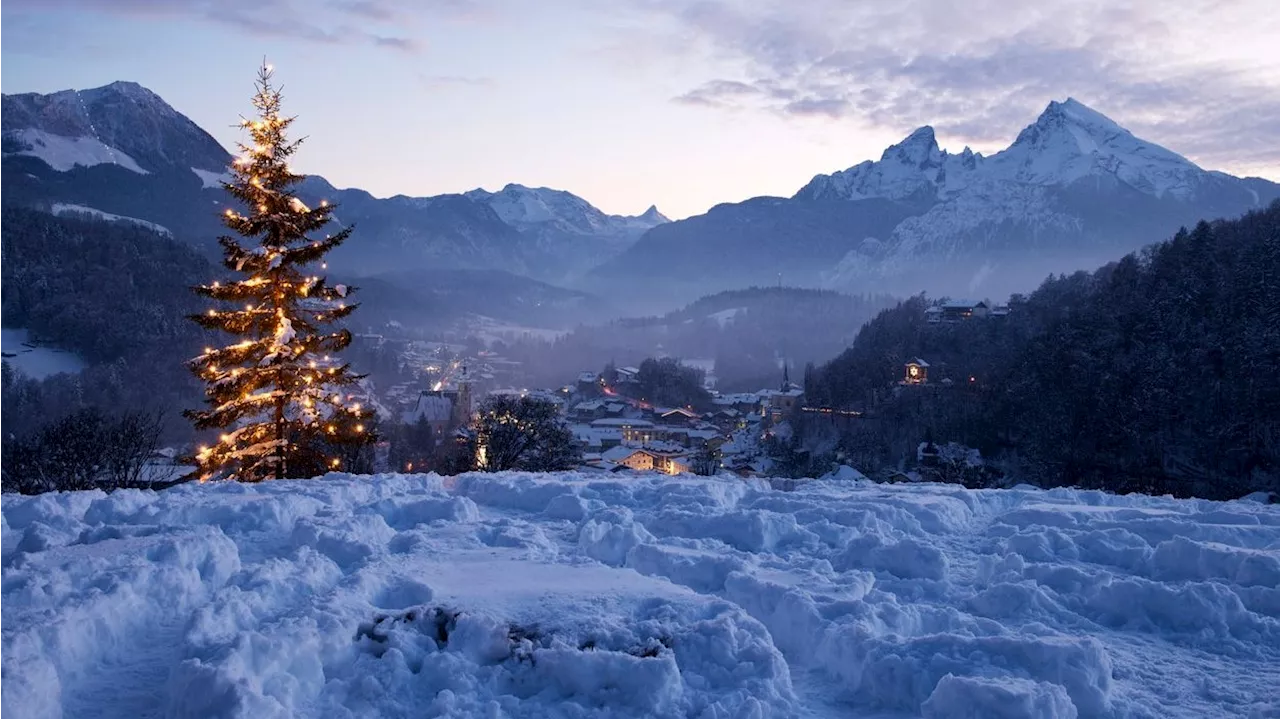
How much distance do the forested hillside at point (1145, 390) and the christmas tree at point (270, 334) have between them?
48.4 metres

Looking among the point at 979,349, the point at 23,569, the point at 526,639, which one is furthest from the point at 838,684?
the point at 979,349

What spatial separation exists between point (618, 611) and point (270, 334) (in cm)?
1304

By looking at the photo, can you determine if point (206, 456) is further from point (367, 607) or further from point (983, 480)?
point (983, 480)

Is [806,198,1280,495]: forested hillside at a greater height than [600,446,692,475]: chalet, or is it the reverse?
[806,198,1280,495]: forested hillside

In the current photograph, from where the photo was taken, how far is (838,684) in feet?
17.7

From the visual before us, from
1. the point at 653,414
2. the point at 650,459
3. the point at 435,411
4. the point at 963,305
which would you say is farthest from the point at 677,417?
the point at 963,305

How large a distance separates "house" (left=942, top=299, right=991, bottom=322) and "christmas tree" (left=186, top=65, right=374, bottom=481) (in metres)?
101

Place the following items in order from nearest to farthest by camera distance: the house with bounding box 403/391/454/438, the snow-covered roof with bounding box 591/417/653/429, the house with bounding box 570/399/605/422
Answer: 1. the house with bounding box 403/391/454/438
2. the snow-covered roof with bounding box 591/417/653/429
3. the house with bounding box 570/399/605/422

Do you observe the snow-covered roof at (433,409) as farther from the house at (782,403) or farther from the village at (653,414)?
the house at (782,403)

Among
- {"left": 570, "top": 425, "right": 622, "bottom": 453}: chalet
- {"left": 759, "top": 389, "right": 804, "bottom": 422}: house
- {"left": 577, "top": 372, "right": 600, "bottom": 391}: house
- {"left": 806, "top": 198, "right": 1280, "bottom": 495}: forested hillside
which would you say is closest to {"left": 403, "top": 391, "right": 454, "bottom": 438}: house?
{"left": 570, "top": 425, "right": 622, "bottom": 453}: chalet

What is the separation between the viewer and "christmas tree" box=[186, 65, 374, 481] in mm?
15859

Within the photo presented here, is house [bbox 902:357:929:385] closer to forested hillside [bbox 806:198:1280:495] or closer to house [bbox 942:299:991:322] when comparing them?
forested hillside [bbox 806:198:1280:495]

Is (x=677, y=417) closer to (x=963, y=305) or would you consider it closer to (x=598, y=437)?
(x=598, y=437)

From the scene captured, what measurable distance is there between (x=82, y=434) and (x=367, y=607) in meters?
21.7
